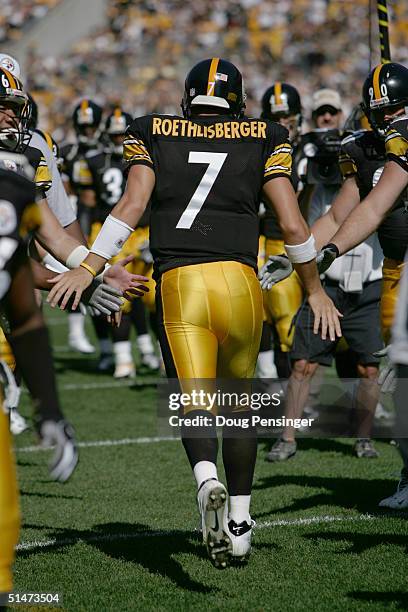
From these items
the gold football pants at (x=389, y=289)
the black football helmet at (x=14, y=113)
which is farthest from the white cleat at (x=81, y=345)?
the black football helmet at (x=14, y=113)

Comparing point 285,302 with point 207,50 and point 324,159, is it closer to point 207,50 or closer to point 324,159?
point 324,159

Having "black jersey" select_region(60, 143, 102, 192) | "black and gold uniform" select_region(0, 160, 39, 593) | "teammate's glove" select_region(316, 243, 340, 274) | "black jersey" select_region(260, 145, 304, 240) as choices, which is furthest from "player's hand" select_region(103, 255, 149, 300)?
"black jersey" select_region(60, 143, 102, 192)

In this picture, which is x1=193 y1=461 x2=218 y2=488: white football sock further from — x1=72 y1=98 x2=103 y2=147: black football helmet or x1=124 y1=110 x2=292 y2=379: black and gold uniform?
x1=72 y1=98 x2=103 y2=147: black football helmet

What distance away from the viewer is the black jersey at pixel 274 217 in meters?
7.38

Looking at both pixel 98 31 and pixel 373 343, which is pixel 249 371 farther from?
pixel 98 31

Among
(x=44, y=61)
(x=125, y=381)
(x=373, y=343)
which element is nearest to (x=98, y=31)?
(x=44, y=61)

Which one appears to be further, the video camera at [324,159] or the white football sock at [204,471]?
the video camera at [324,159]

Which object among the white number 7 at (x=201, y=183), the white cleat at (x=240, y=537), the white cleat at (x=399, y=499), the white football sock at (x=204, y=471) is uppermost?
the white number 7 at (x=201, y=183)

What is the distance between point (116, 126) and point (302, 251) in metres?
5.56

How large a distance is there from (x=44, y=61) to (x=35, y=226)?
22.7 metres

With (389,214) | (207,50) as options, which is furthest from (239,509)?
(207,50)

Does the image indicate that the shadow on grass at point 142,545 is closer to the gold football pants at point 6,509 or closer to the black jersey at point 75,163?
the gold football pants at point 6,509

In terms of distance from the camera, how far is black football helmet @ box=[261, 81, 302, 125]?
7.35 metres

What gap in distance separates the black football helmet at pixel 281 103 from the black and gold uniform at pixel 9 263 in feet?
15.0
